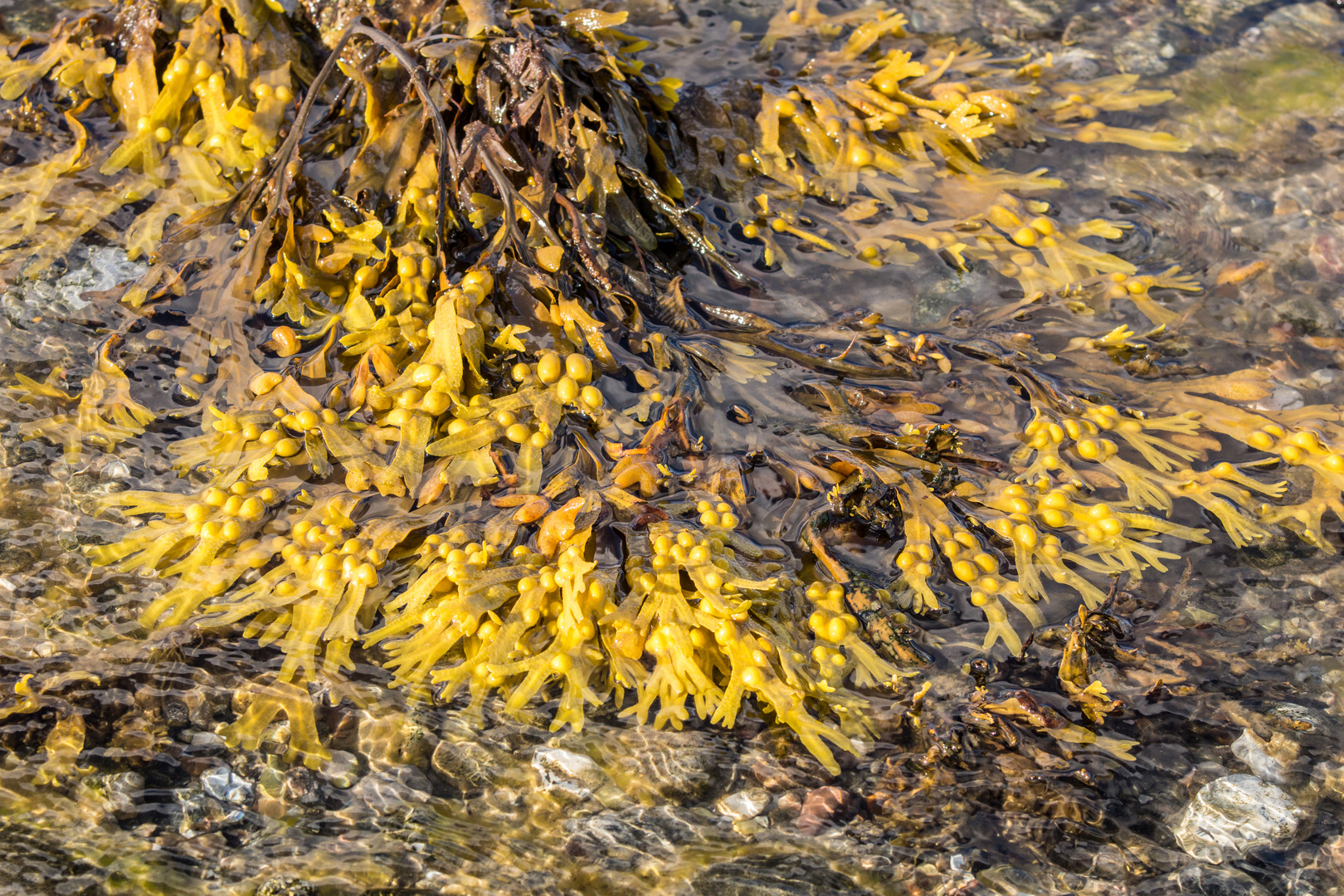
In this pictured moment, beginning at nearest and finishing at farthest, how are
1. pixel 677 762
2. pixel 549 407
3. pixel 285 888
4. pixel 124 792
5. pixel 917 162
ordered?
1. pixel 285 888
2. pixel 124 792
3. pixel 677 762
4. pixel 549 407
5. pixel 917 162

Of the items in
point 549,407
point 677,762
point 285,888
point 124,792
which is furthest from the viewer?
point 549,407

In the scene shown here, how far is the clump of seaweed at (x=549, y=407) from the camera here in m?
1.92

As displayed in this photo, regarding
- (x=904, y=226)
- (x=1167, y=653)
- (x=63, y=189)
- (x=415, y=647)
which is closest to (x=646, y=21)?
(x=904, y=226)

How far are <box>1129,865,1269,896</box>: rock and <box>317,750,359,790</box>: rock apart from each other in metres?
1.50

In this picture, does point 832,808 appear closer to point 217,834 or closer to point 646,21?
point 217,834

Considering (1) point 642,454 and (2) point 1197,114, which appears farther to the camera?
(2) point 1197,114

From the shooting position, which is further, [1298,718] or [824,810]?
[1298,718]

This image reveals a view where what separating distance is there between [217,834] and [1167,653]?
6.50 feet

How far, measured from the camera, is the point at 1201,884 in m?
1.65

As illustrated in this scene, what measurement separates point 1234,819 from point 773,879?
904 mm

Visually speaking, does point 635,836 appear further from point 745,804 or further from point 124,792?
point 124,792

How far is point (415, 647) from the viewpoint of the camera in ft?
6.26

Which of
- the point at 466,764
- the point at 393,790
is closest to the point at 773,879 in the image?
the point at 466,764

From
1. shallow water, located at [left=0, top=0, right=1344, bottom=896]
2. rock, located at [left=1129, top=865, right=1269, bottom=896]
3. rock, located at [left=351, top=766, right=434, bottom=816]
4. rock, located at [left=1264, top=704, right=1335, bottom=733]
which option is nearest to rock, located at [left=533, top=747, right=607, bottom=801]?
shallow water, located at [left=0, top=0, right=1344, bottom=896]
